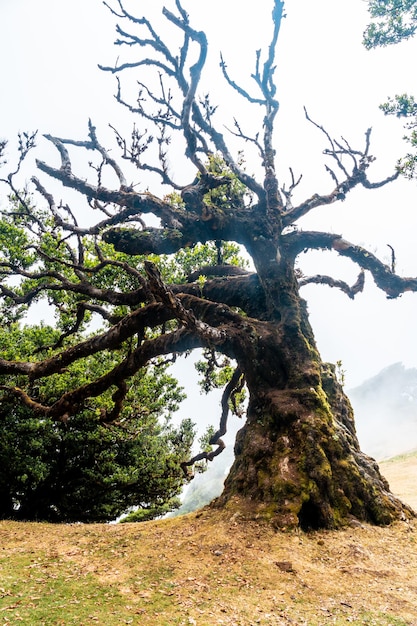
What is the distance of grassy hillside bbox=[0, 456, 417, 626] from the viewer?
14.8 feet

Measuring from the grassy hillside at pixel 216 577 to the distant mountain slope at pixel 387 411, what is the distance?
92.2m

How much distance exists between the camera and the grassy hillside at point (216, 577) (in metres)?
4.52

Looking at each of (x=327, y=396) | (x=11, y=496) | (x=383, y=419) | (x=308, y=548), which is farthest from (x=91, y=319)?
(x=383, y=419)

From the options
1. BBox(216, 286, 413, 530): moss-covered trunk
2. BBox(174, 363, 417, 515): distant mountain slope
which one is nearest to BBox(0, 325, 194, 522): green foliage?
BBox(216, 286, 413, 530): moss-covered trunk

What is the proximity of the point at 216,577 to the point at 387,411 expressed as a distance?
16374 centimetres

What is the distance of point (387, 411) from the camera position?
147 meters

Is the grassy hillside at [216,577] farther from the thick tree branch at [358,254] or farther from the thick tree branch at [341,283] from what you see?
the thick tree branch at [341,283]

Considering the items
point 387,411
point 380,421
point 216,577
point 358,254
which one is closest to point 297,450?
point 216,577

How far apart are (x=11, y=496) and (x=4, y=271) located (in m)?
10.2

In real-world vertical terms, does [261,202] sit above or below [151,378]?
above

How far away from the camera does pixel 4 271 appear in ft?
44.8

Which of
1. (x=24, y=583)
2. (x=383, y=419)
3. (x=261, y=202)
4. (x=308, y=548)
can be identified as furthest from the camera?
(x=383, y=419)

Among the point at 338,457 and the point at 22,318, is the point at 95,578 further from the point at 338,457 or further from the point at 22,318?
the point at 22,318

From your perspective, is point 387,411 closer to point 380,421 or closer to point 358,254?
point 380,421
